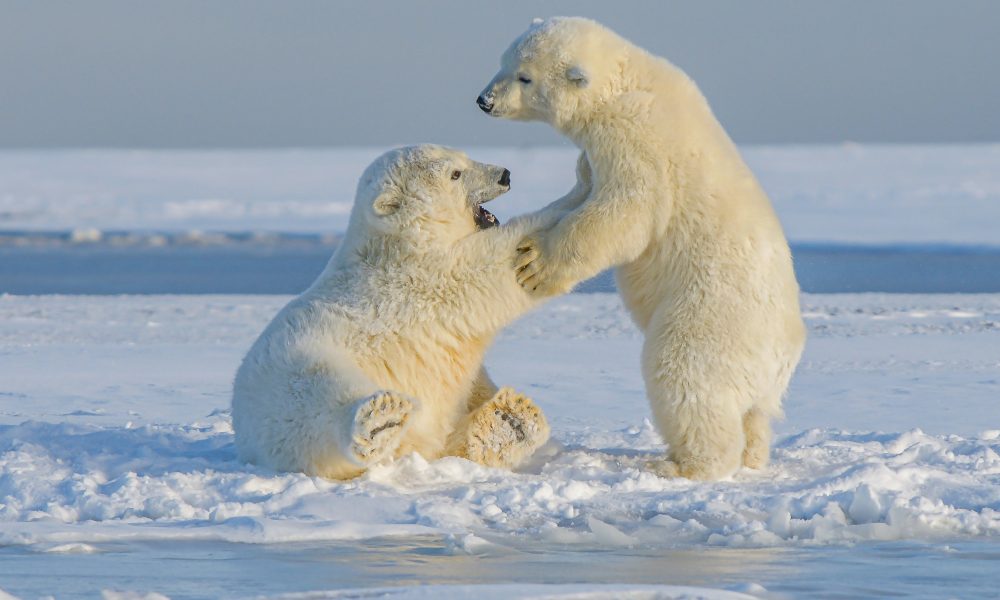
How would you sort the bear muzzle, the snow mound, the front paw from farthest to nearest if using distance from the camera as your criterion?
the bear muzzle < the front paw < the snow mound

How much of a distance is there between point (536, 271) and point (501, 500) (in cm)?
84

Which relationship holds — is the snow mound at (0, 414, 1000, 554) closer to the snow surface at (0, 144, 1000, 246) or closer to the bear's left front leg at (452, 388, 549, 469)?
the bear's left front leg at (452, 388, 549, 469)

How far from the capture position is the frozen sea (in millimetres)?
3461

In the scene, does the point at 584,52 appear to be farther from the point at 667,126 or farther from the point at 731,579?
the point at 731,579

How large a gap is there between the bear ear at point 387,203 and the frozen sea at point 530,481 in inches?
32.7

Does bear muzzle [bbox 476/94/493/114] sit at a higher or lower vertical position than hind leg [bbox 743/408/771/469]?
higher

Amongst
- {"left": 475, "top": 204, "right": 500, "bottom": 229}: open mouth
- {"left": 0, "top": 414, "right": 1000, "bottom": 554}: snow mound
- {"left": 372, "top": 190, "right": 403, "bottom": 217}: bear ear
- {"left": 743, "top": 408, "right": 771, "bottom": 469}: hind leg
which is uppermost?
{"left": 372, "top": 190, "right": 403, "bottom": 217}: bear ear

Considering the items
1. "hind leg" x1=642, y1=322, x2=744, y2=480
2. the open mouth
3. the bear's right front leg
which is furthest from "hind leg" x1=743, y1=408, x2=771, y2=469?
the bear's right front leg

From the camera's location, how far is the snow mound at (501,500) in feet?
12.8

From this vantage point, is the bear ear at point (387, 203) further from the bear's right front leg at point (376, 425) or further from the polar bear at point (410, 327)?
the bear's right front leg at point (376, 425)

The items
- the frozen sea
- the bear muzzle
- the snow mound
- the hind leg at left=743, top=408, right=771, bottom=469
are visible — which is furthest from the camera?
the bear muzzle

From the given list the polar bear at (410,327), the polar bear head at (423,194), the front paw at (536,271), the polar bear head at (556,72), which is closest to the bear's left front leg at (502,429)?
the polar bear at (410,327)

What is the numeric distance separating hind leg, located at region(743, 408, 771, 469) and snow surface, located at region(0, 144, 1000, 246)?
13.9 metres

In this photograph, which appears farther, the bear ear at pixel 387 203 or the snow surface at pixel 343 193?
the snow surface at pixel 343 193
